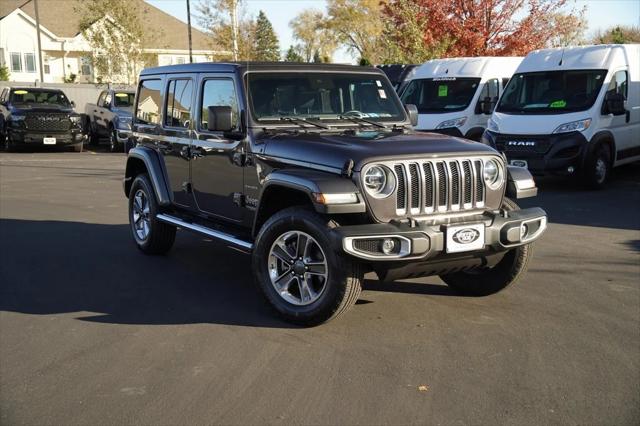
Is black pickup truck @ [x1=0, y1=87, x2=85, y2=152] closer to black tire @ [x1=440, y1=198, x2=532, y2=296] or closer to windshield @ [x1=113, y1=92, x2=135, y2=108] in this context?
windshield @ [x1=113, y1=92, x2=135, y2=108]

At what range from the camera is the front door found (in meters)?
6.33

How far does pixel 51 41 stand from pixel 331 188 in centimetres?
4858

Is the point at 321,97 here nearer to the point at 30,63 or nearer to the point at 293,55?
the point at 30,63

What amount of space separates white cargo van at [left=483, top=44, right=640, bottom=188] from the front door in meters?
7.26

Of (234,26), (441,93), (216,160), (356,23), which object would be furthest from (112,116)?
(356,23)

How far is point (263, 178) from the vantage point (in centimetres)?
589

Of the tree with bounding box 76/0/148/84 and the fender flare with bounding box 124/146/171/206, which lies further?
the tree with bounding box 76/0/148/84

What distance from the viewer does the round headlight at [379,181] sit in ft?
16.7

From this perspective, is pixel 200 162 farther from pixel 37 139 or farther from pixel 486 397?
pixel 37 139

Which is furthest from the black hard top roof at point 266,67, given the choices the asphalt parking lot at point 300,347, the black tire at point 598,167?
the black tire at point 598,167

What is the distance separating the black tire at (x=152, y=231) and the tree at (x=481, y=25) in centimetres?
1933

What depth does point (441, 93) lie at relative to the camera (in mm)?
16656

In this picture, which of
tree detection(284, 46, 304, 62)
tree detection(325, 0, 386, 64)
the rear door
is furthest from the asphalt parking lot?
tree detection(284, 46, 304, 62)

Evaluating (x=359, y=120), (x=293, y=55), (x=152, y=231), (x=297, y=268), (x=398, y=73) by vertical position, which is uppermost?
(x=293, y=55)
